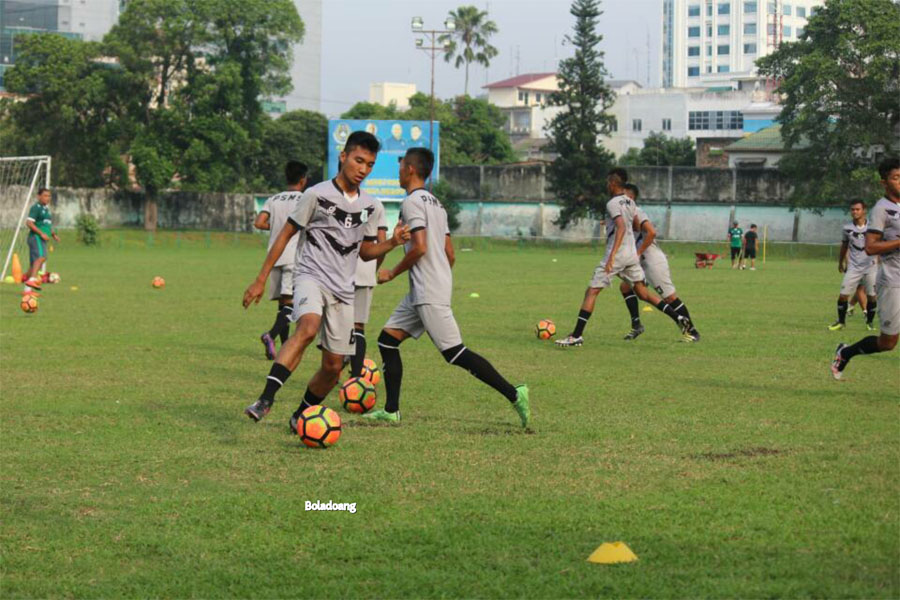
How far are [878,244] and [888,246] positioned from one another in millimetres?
78

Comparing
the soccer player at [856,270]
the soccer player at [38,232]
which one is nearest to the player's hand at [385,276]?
the soccer player at [856,270]

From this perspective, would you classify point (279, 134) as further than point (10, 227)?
Yes

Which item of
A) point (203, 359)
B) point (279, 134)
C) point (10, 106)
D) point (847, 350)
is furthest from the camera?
point (279, 134)

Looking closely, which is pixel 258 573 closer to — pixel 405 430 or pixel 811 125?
pixel 405 430

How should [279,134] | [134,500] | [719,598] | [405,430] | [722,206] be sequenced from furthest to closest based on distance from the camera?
[279,134], [722,206], [405,430], [134,500], [719,598]

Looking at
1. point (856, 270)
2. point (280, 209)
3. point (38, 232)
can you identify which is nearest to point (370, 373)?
point (280, 209)

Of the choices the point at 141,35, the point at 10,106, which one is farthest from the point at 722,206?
the point at 10,106

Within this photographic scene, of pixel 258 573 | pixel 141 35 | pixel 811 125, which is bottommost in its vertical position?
pixel 258 573

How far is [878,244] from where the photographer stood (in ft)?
30.9

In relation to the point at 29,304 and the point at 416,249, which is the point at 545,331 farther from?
the point at 29,304

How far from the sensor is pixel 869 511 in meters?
5.93

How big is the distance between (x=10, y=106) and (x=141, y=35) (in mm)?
8724

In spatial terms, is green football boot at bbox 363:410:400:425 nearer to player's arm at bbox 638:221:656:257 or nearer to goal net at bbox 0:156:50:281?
player's arm at bbox 638:221:656:257

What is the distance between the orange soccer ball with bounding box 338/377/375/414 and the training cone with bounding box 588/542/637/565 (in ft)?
13.8
